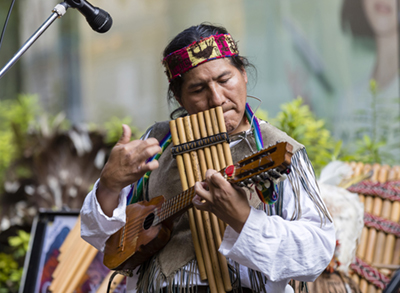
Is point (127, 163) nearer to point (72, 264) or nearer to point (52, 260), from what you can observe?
point (72, 264)

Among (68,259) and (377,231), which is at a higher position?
(68,259)

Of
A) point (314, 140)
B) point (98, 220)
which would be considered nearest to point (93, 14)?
point (98, 220)

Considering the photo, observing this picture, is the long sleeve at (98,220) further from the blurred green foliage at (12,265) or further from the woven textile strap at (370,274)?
the blurred green foliage at (12,265)

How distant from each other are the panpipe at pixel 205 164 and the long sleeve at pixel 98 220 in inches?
10.4

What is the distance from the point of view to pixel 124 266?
1647 millimetres

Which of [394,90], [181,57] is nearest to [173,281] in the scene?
[181,57]

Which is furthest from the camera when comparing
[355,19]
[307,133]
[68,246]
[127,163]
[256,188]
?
[355,19]

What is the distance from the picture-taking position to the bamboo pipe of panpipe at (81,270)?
104 inches

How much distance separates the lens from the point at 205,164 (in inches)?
61.1

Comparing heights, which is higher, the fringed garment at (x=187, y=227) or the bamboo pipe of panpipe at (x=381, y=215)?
the fringed garment at (x=187, y=227)

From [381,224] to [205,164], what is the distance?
1314 mm

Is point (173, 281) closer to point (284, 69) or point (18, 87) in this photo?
point (284, 69)

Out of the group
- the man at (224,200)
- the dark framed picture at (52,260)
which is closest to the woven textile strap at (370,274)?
the man at (224,200)

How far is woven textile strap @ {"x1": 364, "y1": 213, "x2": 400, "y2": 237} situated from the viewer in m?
2.32
